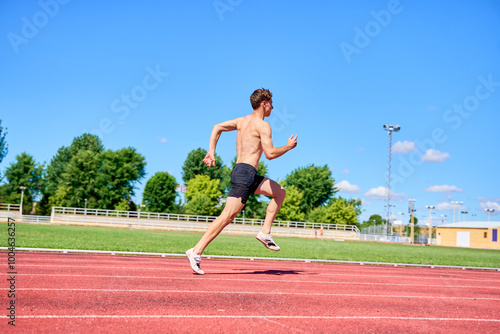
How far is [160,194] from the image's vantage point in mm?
76125

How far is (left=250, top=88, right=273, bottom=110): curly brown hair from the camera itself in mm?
6465

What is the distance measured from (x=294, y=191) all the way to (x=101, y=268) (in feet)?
219

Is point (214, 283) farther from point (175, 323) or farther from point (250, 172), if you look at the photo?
point (175, 323)

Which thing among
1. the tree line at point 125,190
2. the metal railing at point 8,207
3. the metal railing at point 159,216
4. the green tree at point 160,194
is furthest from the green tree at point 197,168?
the metal railing at point 8,207

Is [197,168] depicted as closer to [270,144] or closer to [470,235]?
[470,235]

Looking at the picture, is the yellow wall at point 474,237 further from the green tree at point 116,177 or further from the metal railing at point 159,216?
the green tree at point 116,177

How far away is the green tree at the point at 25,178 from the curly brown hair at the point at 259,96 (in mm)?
74958

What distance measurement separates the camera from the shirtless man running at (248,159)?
609cm

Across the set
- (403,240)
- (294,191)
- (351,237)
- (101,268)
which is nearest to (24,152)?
(294,191)

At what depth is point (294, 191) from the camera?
73000 millimetres

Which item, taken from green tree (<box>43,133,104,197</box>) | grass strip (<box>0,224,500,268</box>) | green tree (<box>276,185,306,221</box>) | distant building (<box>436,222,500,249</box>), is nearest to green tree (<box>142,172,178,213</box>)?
green tree (<box>43,133,104,197</box>)

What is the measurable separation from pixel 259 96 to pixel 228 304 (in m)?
3.23

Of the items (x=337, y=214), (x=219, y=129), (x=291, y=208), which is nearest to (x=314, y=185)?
(x=337, y=214)

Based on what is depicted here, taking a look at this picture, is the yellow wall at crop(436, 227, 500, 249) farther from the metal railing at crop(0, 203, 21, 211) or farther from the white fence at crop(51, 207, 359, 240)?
the metal railing at crop(0, 203, 21, 211)
